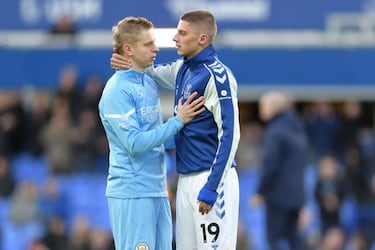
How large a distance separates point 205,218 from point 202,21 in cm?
132

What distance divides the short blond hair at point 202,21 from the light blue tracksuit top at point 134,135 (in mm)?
491

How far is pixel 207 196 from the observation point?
8.81m

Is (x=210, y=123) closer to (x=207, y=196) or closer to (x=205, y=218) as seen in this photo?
(x=207, y=196)

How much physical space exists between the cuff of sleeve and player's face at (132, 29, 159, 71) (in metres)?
0.95

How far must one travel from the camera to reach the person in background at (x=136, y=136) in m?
8.87

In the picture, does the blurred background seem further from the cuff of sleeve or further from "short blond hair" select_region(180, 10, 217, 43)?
the cuff of sleeve

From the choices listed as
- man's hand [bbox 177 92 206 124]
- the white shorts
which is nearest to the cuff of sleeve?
the white shorts

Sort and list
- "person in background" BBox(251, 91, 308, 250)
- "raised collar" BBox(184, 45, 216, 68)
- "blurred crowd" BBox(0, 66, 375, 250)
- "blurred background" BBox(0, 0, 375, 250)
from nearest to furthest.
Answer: "raised collar" BBox(184, 45, 216, 68)
"person in background" BBox(251, 91, 308, 250)
"blurred crowd" BBox(0, 66, 375, 250)
"blurred background" BBox(0, 0, 375, 250)

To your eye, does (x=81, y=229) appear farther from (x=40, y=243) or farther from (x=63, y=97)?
(x=63, y=97)

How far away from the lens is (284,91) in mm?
21609

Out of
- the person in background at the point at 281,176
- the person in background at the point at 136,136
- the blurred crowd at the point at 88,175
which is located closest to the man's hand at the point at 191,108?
the person in background at the point at 136,136

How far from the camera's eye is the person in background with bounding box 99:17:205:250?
8867 mm

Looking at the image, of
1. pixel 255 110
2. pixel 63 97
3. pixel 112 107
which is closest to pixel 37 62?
pixel 63 97

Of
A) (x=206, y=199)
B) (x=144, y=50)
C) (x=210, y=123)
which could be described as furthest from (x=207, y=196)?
(x=144, y=50)
